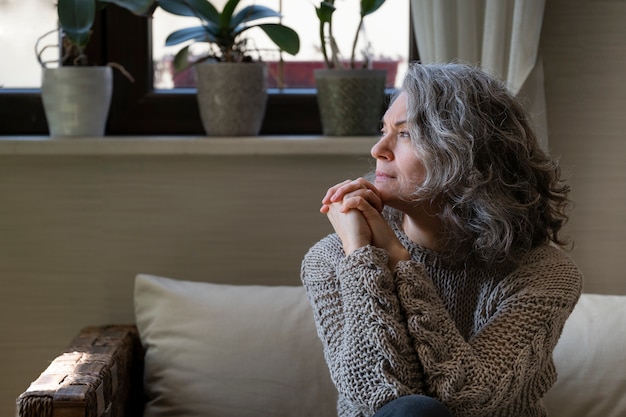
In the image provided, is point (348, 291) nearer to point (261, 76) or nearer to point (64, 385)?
point (64, 385)

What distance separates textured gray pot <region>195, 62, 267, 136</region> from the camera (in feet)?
6.52

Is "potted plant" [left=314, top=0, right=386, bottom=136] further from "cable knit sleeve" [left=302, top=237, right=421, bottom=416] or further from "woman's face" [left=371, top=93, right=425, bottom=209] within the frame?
"cable knit sleeve" [left=302, top=237, right=421, bottom=416]

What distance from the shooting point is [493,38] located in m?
1.92

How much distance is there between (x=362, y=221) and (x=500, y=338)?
0.30 metres

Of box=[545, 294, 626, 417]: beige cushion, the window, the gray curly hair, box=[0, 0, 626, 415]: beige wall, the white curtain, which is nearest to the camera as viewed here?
the gray curly hair

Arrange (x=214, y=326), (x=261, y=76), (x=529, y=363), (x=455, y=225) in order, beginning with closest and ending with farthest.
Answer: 1. (x=529, y=363)
2. (x=455, y=225)
3. (x=214, y=326)
4. (x=261, y=76)

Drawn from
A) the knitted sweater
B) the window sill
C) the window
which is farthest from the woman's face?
the window

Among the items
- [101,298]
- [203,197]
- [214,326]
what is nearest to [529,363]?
[214,326]

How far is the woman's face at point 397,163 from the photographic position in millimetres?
1463

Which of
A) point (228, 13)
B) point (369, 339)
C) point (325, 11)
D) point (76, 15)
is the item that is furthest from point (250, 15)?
point (369, 339)

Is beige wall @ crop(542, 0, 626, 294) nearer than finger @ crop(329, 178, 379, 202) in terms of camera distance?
No

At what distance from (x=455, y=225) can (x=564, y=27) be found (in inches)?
32.2

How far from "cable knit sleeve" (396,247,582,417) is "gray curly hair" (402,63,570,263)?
76 millimetres

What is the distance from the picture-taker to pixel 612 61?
2055 mm
